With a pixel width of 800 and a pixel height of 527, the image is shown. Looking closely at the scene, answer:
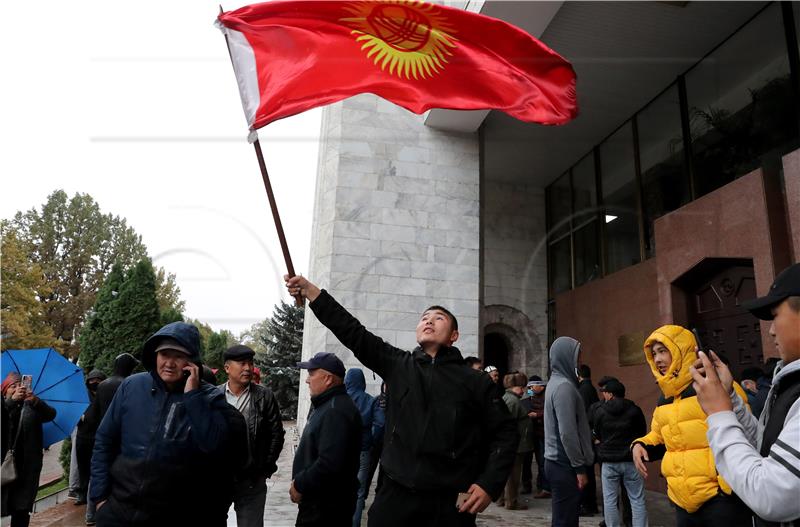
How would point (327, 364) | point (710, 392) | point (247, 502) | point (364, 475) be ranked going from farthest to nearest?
point (364, 475) < point (247, 502) < point (327, 364) < point (710, 392)

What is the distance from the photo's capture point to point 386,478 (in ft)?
9.92

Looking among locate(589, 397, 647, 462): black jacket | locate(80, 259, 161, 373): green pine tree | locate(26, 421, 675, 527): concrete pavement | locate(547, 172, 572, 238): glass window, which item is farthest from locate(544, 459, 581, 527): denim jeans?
locate(547, 172, 572, 238): glass window

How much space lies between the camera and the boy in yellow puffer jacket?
9.59ft

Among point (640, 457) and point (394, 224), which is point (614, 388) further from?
point (394, 224)

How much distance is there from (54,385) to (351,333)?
4393 millimetres

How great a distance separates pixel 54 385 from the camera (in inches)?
231

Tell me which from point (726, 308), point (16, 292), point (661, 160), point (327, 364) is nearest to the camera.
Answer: point (327, 364)

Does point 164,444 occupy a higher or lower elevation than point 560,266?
lower

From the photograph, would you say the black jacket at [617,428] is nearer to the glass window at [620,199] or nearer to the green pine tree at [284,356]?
the glass window at [620,199]

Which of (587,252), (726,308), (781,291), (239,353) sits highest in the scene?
(587,252)

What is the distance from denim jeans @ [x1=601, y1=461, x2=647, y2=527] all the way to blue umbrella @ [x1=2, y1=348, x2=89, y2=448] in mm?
5553

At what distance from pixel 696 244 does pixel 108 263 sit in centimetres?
3879

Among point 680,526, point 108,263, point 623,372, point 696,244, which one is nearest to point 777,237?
point 696,244

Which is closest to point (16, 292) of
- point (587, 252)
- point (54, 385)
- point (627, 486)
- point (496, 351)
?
point (496, 351)
